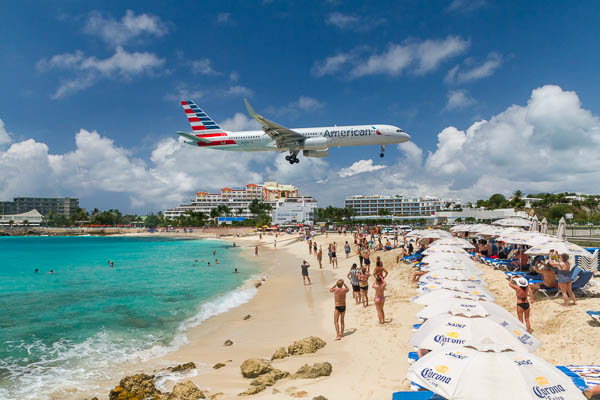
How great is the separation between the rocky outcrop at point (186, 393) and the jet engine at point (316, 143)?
839 inches

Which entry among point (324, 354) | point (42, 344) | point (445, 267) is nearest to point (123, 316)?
point (42, 344)

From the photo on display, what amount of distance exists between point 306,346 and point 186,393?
288 centimetres

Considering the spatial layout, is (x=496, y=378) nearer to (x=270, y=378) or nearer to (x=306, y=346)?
(x=270, y=378)

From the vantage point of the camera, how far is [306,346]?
8.09 metres

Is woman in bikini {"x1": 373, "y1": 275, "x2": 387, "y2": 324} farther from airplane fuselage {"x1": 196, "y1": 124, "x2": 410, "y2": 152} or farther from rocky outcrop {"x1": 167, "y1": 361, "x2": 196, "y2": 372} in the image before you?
airplane fuselage {"x1": 196, "y1": 124, "x2": 410, "y2": 152}

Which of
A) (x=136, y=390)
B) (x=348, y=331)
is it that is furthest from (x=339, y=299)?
(x=136, y=390)

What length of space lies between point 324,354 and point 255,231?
270ft

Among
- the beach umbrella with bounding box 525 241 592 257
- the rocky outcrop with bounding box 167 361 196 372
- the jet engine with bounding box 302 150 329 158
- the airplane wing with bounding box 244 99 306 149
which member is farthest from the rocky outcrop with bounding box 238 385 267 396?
the jet engine with bounding box 302 150 329 158

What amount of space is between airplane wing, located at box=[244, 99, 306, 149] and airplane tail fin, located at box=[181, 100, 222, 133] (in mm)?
5284

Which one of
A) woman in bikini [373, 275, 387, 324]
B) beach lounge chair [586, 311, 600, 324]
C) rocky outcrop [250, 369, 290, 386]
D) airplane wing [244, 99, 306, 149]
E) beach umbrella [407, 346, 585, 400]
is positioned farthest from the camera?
airplane wing [244, 99, 306, 149]

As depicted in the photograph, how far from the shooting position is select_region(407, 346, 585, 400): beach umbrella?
2.80m

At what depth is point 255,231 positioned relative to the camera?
8912 cm

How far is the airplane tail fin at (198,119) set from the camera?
29062 millimetres

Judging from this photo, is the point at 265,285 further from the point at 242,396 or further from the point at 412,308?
the point at 242,396
